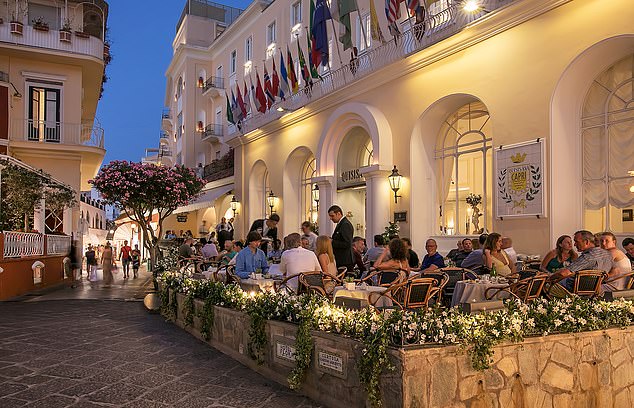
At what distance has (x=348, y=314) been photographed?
5309 millimetres

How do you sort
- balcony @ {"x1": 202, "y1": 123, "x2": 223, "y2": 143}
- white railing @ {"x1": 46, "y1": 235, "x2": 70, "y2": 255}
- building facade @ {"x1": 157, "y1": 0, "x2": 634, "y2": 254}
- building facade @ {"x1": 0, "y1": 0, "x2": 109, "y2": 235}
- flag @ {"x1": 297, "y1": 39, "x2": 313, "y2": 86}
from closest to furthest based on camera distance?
building facade @ {"x1": 157, "y1": 0, "x2": 634, "y2": 254} → flag @ {"x1": 297, "y1": 39, "x2": 313, "y2": 86} → white railing @ {"x1": 46, "y1": 235, "x2": 70, "y2": 255} → building facade @ {"x1": 0, "y1": 0, "x2": 109, "y2": 235} → balcony @ {"x1": 202, "y1": 123, "x2": 223, "y2": 143}

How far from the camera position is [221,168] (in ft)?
89.4

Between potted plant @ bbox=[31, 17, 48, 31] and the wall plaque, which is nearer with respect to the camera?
the wall plaque

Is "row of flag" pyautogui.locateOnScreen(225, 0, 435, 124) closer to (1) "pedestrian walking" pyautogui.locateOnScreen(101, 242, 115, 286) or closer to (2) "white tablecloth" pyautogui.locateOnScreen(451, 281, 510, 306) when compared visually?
(1) "pedestrian walking" pyautogui.locateOnScreen(101, 242, 115, 286)

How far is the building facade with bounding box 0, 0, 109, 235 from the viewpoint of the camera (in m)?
20.9

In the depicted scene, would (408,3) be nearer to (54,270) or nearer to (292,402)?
(292,402)

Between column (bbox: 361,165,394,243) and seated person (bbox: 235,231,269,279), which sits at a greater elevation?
column (bbox: 361,165,394,243)

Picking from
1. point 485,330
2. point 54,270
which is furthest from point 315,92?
point 485,330

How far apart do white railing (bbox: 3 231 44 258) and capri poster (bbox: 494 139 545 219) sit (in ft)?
37.4

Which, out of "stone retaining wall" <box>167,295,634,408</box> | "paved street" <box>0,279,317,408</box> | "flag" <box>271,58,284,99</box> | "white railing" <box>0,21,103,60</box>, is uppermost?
"white railing" <box>0,21,103,60</box>

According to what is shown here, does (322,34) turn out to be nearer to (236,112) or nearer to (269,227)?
(269,227)

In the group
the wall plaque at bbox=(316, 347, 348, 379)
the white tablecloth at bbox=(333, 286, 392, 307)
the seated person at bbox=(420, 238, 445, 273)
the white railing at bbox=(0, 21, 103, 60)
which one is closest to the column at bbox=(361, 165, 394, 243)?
the seated person at bbox=(420, 238, 445, 273)

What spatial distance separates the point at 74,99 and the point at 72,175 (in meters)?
2.95

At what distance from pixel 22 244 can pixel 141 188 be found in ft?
11.0
